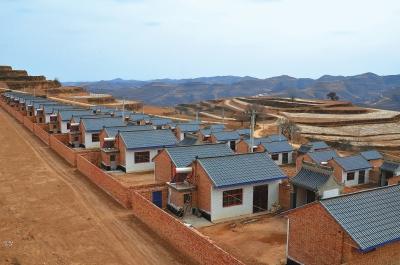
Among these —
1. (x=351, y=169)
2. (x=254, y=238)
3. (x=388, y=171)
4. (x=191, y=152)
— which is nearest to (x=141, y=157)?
(x=191, y=152)

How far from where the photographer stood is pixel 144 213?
22.4 meters

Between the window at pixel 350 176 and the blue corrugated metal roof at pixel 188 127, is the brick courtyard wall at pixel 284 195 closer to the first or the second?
the window at pixel 350 176

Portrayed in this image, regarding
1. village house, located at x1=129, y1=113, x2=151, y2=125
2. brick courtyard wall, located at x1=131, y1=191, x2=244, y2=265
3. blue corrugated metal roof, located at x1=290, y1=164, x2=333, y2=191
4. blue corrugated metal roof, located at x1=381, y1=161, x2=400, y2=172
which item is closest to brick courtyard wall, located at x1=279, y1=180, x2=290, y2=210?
blue corrugated metal roof, located at x1=290, y1=164, x2=333, y2=191

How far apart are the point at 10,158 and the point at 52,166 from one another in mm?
6036

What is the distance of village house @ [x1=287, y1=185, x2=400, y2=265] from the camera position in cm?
1520

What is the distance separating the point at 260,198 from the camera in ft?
84.2

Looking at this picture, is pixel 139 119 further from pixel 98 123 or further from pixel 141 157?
pixel 141 157

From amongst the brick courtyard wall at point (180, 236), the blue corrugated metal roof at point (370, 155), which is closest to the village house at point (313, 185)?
the brick courtyard wall at point (180, 236)

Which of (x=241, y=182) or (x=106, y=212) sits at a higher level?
(x=241, y=182)

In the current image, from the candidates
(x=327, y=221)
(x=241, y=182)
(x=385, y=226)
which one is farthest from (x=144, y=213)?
(x=385, y=226)

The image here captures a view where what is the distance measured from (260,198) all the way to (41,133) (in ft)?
105

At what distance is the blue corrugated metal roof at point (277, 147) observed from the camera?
4331 cm

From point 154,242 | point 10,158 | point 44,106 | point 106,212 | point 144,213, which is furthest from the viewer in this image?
point 44,106

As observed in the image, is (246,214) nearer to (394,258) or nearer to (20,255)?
(394,258)
